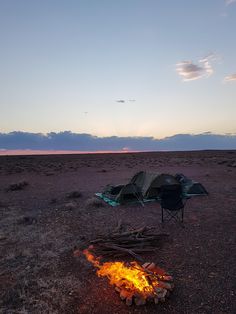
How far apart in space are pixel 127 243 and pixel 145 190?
6.78 meters

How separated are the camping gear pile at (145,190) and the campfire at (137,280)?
7326 millimetres

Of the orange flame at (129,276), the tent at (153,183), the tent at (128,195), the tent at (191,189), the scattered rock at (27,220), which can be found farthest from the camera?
the tent at (191,189)

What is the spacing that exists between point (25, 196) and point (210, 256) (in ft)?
43.2

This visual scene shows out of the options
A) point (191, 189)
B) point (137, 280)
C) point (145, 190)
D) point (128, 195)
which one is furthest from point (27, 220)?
point (191, 189)

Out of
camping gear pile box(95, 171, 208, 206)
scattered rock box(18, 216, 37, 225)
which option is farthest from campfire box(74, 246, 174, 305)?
camping gear pile box(95, 171, 208, 206)

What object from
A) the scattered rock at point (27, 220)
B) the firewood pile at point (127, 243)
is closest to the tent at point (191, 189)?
the firewood pile at point (127, 243)

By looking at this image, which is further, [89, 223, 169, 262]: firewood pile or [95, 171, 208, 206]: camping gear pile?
[95, 171, 208, 206]: camping gear pile

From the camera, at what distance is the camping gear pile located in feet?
50.0

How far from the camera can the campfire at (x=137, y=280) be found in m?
6.06

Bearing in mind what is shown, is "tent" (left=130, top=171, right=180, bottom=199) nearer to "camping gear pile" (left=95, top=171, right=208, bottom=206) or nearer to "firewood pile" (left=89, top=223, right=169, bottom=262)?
"camping gear pile" (left=95, top=171, right=208, bottom=206)

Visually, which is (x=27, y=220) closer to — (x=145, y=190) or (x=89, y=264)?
(x=89, y=264)

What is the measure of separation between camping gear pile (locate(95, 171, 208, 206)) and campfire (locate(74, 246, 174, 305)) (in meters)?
7.33

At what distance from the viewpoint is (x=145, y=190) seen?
1562 cm

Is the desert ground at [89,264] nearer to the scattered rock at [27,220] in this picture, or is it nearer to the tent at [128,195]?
the scattered rock at [27,220]
